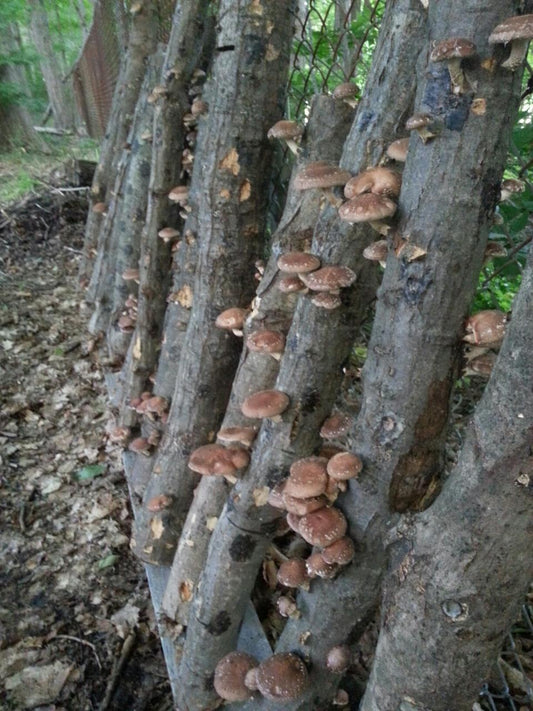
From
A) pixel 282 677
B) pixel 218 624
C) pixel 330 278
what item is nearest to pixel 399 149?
pixel 330 278

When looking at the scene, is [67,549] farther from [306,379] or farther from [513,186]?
[513,186]

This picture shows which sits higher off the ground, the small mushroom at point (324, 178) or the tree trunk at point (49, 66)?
the tree trunk at point (49, 66)

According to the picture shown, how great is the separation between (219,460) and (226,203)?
4.54 ft

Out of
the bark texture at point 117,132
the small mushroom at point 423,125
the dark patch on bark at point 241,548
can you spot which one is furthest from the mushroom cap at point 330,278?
the bark texture at point 117,132

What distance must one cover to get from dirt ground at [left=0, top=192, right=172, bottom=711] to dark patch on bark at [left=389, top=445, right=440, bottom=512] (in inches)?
80.6

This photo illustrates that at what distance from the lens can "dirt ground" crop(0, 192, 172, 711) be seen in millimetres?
3148

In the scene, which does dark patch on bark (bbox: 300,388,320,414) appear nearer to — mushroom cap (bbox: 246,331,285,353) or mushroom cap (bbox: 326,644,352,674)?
mushroom cap (bbox: 246,331,285,353)

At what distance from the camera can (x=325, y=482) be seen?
2070 mm

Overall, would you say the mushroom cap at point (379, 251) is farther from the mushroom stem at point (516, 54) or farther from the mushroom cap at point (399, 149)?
the mushroom stem at point (516, 54)

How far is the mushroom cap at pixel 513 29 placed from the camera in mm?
1367

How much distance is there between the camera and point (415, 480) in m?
1.97

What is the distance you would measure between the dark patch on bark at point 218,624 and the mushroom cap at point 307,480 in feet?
3.27

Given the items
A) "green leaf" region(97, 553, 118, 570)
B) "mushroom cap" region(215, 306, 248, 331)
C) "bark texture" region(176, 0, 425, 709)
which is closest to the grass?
"green leaf" region(97, 553, 118, 570)

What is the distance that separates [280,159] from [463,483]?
234 cm
